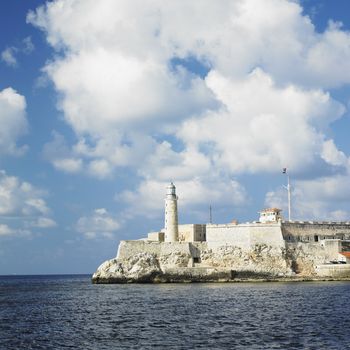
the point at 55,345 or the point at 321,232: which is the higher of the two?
the point at 321,232

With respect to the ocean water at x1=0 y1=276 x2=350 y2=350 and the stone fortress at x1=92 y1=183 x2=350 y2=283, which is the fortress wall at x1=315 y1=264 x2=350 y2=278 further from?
the ocean water at x1=0 y1=276 x2=350 y2=350

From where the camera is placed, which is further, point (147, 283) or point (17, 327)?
point (147, 283)

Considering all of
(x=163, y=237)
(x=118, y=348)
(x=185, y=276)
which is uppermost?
(x=163, y=237)

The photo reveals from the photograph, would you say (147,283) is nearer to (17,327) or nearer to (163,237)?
(163,237)

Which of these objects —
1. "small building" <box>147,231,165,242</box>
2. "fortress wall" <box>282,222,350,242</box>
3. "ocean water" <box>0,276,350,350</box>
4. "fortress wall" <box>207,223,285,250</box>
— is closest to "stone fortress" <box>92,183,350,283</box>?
"fortress wall" <box>207,223,285,250</box>

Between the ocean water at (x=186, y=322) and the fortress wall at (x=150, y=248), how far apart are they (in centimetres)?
1482

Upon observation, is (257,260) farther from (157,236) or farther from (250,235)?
(157,236)

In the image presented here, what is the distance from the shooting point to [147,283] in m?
55.6

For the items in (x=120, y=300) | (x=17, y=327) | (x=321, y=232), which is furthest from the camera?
(x=321, y=232)

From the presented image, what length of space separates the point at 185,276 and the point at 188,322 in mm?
29026

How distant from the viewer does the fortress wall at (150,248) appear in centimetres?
5638

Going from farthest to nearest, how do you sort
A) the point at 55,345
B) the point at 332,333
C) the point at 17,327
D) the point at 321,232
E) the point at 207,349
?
the point at 321,232 → the point at 17,327 → the point at 332,333 → the point at 55,345 → the point at 207,349

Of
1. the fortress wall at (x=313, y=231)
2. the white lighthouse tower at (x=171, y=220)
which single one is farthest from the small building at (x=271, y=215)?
the white lighthouse tower at (x=171, y=220)

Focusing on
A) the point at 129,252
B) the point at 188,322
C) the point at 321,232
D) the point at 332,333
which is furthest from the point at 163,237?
the point at 332,333
